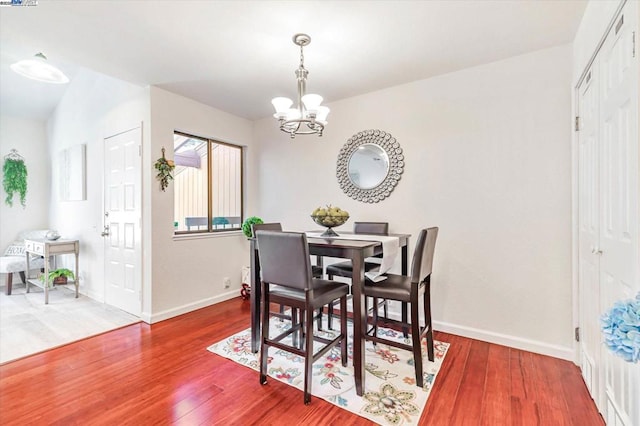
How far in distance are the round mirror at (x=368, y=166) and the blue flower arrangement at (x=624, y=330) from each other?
240cm

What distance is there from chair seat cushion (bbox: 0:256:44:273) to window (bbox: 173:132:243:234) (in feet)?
8.22

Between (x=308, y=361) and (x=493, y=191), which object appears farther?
(x=493, y=191)

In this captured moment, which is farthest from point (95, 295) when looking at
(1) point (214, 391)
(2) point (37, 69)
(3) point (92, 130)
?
(1) point (214, 391)

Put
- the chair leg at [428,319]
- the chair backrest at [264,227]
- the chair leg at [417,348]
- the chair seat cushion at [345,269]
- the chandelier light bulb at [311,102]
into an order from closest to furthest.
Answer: the chair leg at [417,348], the chandelier light bulb at [311,102], the chair leg at [428,319], the chair seat cushion at [345,269], the chair backrest at [264,227]

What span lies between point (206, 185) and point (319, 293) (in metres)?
2.58

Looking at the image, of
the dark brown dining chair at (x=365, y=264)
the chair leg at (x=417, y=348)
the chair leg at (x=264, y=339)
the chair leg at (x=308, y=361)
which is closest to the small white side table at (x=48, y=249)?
the chair leg at (x=264, y=339)

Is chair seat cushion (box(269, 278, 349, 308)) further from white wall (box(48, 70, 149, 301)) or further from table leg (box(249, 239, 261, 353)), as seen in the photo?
white wall (box(48, 70, 149, 301))

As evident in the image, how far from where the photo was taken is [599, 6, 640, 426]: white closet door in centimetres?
119

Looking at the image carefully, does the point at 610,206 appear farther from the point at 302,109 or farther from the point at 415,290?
the point at 302,109

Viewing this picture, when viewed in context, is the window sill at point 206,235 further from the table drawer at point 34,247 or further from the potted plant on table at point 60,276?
the potted plant on table at point 60,276

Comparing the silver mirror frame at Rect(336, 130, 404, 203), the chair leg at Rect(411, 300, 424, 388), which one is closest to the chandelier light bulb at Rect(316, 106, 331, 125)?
the silver mirror frame at Rect(336, 130, 404, 203)

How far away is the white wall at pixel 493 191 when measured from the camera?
7.72 feet

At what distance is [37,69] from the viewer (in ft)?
8.86

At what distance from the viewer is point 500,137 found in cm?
257
